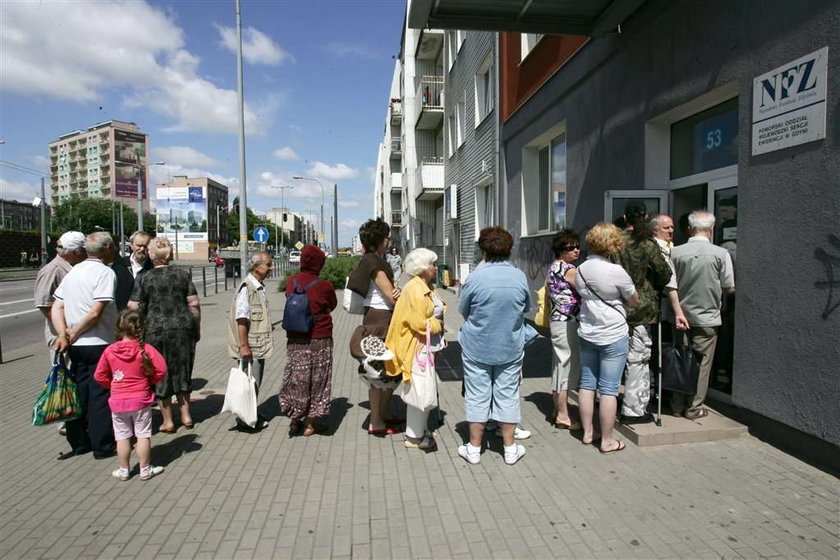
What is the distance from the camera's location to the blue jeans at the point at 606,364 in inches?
170

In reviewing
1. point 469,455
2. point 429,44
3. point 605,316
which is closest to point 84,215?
point 429,44

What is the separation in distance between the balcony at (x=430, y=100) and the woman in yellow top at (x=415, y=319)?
66.3 ft

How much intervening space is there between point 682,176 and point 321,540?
5.30 metres

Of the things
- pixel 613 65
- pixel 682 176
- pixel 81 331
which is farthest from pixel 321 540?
pixel 613 65

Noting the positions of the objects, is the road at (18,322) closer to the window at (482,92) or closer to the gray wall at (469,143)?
the gray wall at (469,143)

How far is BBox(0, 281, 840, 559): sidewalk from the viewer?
3.11 m

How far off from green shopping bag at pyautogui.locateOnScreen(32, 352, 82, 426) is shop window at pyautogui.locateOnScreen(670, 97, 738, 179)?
620 centimetres

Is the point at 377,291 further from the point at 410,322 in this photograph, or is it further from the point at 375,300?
the point at 410,322

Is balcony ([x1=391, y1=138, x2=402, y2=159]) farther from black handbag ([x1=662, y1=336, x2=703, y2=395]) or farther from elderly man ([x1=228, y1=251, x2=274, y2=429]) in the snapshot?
black handbag ([x1=662, y1=336, x2=703, y2=395])

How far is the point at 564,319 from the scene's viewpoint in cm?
488

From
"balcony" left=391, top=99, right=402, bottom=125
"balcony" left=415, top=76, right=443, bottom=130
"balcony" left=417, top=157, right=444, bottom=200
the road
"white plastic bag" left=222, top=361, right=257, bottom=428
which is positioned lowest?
the road

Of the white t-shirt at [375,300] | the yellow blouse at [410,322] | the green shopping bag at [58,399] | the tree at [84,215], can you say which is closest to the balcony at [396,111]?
the white t-shirt at [375,300]

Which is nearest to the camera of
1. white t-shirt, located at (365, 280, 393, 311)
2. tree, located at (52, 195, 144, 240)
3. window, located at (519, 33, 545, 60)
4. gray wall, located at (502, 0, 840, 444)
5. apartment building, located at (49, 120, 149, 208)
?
gray wall, located at (502, 0, 840, 444)

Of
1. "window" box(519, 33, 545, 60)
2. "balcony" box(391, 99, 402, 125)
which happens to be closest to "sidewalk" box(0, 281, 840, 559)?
"window" box(519, 33, 545, 60)
